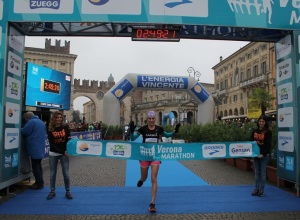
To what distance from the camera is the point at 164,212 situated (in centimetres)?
593

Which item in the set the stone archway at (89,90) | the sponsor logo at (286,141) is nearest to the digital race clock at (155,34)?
the sponsor logo at (286,141)

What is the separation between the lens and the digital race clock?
25.4ft

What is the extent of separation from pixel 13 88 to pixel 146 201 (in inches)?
158

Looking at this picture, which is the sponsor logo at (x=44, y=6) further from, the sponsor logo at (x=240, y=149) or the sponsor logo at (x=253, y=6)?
the sponsor logo at (x=240, y=149)

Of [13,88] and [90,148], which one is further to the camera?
[13,88]

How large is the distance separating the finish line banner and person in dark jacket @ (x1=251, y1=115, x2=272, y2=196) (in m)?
0.14

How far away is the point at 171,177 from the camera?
393 inches

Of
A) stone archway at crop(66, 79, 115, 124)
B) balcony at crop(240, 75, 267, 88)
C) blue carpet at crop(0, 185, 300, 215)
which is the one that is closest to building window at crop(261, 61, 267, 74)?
balcony at crop(240, 75, 267, 88)

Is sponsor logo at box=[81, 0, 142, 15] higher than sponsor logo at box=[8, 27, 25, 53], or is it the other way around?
sponsor logo at box=[81, 0, 142, 15]

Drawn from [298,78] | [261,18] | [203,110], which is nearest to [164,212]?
[298,78]

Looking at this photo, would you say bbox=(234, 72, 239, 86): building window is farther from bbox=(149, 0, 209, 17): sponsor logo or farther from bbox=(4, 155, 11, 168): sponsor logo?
bbox=(4, 155, 11, 168): sponsor logo

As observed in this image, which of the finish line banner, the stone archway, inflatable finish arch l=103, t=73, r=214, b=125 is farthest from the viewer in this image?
the stone archway

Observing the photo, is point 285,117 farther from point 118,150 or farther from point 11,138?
point 11,138

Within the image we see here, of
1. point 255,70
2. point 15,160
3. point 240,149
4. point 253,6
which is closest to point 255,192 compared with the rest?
point 240,149
